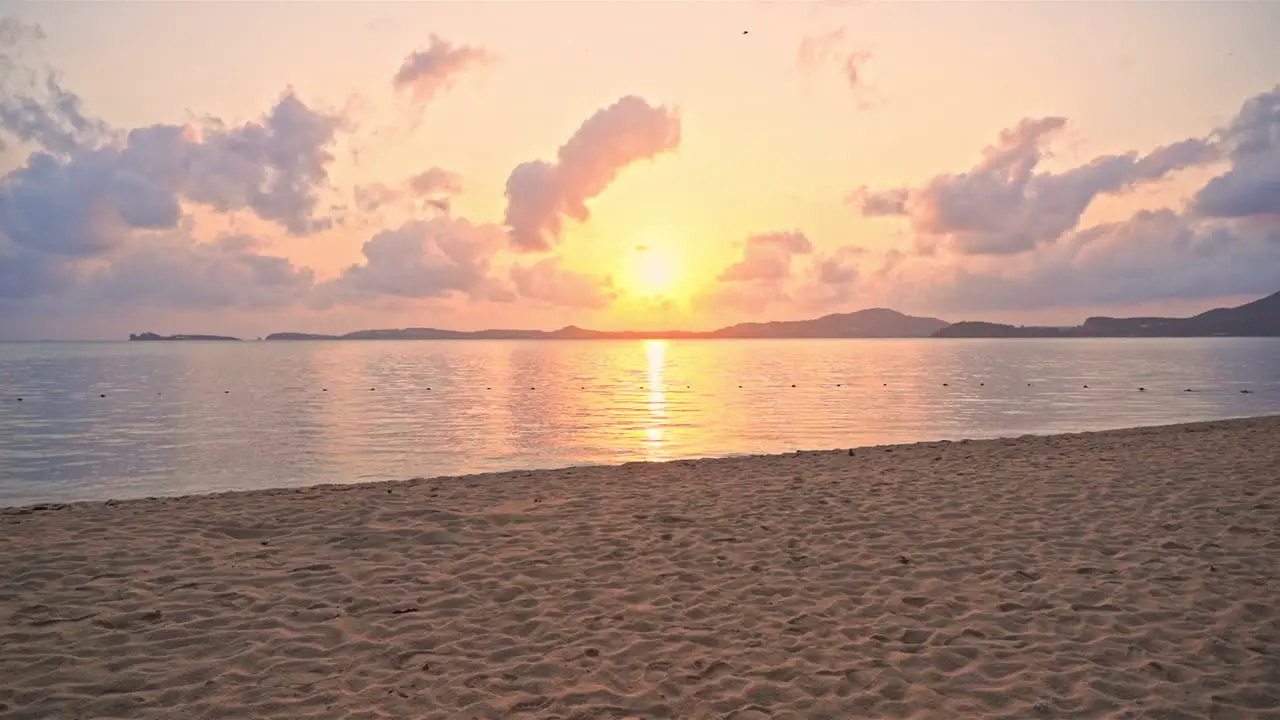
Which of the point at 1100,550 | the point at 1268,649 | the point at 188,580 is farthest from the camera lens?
the point at 1100,550

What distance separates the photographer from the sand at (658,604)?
6.50 m

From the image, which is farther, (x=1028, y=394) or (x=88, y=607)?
(x=1028, y=394)

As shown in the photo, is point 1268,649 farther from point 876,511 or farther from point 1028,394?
point 1028,394

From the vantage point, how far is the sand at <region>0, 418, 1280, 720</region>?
21.3ft

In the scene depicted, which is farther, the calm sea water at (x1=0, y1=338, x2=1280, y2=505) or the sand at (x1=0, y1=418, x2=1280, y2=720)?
the calm sea water at (x1=0, y1=338, x2=1280, y2=505)

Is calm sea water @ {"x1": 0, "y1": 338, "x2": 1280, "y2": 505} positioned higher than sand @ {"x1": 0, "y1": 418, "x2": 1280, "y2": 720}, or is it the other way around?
sand @ {"x1": 0, "y1": 418, "x2": 1280, "y2": 720}

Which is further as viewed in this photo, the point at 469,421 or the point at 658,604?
the point at 469,421

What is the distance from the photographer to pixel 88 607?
27.8ft

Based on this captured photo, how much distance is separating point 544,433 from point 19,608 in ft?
76.6

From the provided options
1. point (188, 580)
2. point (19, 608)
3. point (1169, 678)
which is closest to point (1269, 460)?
point (1169, 678)

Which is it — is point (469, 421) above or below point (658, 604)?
below

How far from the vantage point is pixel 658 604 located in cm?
861

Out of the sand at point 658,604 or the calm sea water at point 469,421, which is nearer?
the sand at point 658,604

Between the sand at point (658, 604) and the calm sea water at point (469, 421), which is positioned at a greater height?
the sand at point (658, 604)
